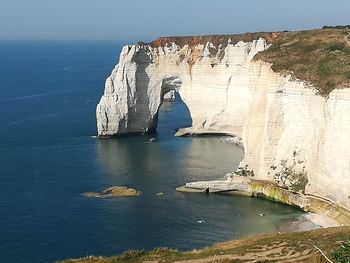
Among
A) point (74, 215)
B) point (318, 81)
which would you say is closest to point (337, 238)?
point (318, 81)

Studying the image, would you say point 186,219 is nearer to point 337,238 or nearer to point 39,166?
point 337,238

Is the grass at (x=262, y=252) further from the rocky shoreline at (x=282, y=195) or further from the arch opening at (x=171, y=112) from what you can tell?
the arch opening at (x=171, y=112)

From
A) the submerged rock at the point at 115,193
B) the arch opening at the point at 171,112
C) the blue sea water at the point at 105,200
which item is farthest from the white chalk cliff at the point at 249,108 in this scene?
the submerged rock at the point at 115,193

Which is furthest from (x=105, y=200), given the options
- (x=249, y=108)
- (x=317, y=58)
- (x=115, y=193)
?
(x=317, y=58)

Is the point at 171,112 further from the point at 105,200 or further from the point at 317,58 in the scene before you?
the point at 105,200

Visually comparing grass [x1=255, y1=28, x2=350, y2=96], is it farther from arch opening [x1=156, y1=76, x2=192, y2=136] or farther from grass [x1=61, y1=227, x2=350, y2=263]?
arch opening [x1=156, y1=76, x2=192, y2=136]

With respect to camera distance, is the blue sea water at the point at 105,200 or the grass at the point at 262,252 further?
the blue sea water at the point at 105,200

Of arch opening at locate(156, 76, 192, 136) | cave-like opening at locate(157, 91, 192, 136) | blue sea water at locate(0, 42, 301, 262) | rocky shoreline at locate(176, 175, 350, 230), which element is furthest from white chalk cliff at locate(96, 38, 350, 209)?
cave-like opening at locate(157, 91, 192, 136)
